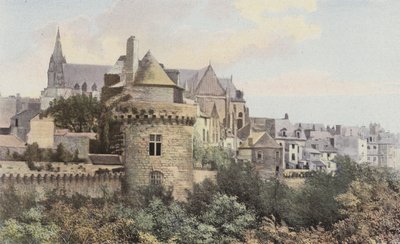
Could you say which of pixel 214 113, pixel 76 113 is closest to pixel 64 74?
pixel 76 113

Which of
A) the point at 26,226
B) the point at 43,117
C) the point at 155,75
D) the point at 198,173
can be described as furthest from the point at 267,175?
the point at 26,226

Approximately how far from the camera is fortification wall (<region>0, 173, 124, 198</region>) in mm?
14484

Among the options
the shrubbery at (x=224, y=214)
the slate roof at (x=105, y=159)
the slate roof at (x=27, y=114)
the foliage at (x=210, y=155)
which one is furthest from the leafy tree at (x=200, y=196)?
the slate roof at (x=27, y=114)

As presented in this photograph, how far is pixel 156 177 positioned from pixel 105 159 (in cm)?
119

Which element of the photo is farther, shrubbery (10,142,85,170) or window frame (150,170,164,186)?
window frame (150,170,164,186)

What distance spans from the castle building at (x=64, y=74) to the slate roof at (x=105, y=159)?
75.8 inches

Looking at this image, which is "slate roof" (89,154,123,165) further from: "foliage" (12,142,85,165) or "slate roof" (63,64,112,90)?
"slate roof" (63,64,112,90)

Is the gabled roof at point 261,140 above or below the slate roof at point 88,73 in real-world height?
below

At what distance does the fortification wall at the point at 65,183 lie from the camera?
1448cm

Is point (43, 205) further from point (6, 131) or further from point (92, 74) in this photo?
point (92, 74)

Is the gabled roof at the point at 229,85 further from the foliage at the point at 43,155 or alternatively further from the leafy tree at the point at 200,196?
the foliage at the point at 43,155

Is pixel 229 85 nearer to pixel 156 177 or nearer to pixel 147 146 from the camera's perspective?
pixel 147 146

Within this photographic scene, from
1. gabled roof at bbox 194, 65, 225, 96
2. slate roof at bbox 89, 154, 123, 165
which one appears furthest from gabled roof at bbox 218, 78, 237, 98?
slate roof at bbox 89, 154, 123, 165

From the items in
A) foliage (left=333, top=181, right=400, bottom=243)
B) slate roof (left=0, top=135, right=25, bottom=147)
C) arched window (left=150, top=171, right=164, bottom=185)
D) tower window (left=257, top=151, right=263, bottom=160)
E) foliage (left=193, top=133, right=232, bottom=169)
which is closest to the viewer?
foliage (left=333, top=181, right=400, bottom=243)
